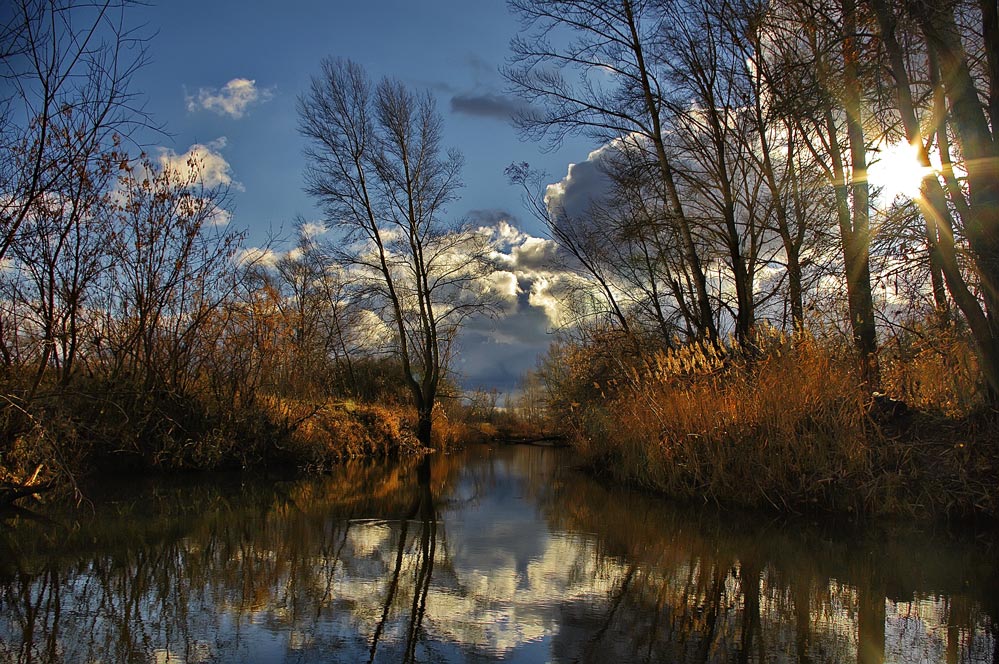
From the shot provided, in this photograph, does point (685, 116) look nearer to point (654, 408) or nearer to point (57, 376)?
point (654, 408)

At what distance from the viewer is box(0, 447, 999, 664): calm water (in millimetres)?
3465

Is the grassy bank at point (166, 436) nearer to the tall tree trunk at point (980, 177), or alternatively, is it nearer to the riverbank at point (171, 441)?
the riverbank at point (171, 441)

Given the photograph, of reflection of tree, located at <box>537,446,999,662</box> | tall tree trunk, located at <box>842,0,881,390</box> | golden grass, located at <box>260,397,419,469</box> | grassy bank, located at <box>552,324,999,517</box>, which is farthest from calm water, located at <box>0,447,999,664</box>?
golden grass, located at <box>260,397,419,469</box>

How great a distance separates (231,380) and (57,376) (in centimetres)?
353

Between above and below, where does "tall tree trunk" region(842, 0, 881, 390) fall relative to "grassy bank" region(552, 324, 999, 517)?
above

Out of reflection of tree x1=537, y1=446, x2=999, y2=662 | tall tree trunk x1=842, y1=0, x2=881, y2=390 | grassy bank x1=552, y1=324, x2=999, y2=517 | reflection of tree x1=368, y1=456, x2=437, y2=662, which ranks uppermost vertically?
tall tree trunk x1=842, y1=0, x2=881, y2=390

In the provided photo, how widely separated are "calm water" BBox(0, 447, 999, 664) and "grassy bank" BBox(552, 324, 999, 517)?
754mm

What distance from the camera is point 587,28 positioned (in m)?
13.9

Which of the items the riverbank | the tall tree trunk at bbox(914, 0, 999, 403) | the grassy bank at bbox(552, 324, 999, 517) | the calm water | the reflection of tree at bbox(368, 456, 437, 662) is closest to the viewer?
the calm water

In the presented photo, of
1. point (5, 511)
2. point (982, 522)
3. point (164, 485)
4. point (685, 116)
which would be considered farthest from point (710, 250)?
point (5, 511)

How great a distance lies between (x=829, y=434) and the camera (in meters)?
7.91

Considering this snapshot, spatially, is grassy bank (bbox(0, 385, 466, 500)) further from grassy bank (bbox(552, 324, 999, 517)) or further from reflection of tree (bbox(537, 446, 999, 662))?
grassy bank (bbox(552, 324, 999, 517))

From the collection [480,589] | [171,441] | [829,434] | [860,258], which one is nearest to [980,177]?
[860,258]

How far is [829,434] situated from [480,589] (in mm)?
5105
